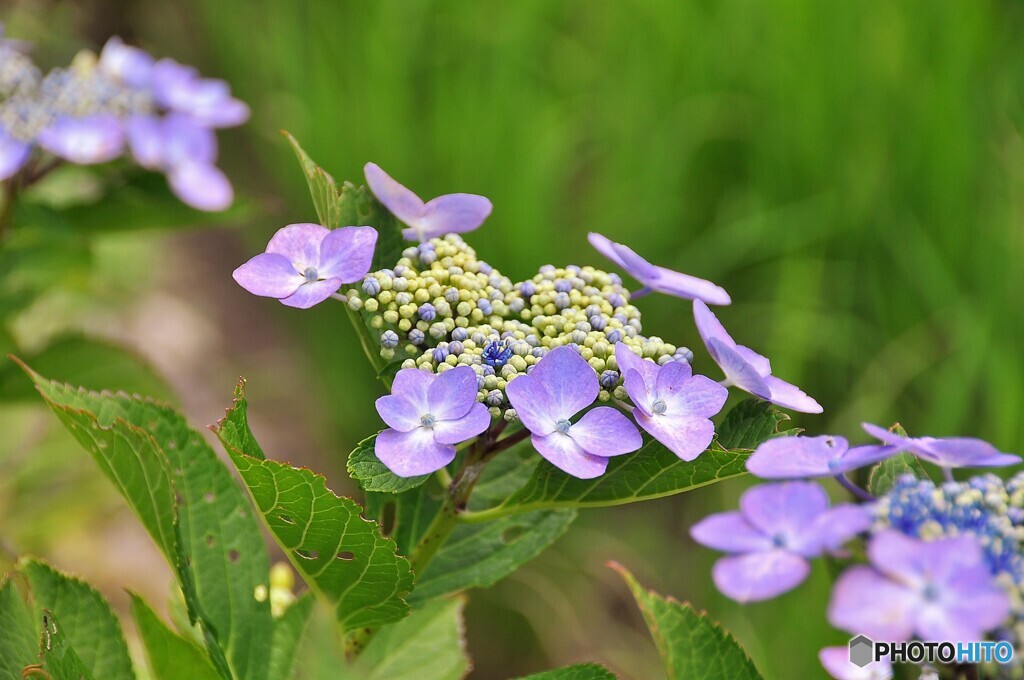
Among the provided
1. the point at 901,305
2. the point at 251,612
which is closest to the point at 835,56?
the point at 901,305

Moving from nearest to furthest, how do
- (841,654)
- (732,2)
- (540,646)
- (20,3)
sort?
(841,654)
(540,646)
(732,2)
(20,3)

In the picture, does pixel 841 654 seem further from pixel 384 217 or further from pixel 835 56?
pixel 835 56

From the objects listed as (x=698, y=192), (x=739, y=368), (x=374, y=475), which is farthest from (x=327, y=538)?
(x=698, y=192)

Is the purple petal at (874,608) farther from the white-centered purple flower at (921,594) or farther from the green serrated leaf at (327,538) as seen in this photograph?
the green serrated leaf at (327,538)

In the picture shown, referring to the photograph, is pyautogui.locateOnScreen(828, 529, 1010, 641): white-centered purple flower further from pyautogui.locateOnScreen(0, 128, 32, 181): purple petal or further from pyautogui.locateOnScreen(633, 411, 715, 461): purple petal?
pyautogui.locateOnScreen(0, 128, 32, 181): purple petal

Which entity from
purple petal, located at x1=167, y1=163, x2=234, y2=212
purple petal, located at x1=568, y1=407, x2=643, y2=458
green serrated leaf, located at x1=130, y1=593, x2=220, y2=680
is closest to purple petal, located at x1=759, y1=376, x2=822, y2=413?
purple petal, located at x1=568, y1=407, x2=643, y2=458

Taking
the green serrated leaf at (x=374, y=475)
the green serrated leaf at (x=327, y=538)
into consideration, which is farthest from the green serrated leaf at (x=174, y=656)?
the green serrated leaf at (x=374, y=475)
